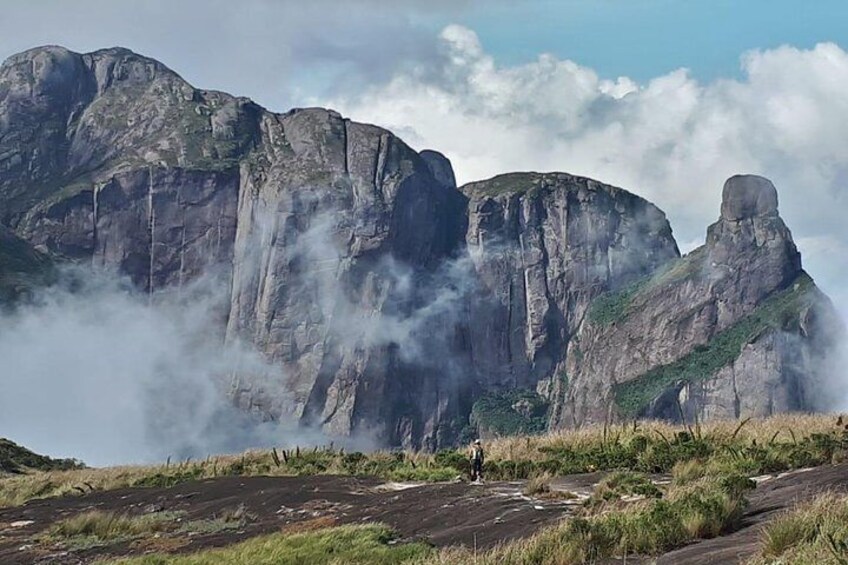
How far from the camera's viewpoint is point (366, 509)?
2688cm

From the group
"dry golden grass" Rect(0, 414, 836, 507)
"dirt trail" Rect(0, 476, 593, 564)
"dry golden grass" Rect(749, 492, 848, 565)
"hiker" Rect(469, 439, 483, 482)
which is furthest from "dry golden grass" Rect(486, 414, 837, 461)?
"dry golden grass" Rect(749, 492, 848, 565)

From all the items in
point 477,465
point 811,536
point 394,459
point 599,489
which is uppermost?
point 394,459

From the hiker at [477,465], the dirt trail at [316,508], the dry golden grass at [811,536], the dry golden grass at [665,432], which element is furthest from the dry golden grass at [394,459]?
the dry golden grass at [811,536]

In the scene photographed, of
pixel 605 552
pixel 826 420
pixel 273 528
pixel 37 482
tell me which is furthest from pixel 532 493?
pixel 37 482

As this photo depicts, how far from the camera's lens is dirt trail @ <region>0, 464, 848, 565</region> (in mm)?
18609

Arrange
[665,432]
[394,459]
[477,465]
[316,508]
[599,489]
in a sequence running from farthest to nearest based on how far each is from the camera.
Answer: [394,459]
[665,432]
[477,465]
[316,508]
[599,489]

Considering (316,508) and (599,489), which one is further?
(316,508)

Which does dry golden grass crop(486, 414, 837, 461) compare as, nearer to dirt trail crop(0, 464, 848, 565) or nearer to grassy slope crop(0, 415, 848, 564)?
grassy slope crop(0, 415, 848, 564)

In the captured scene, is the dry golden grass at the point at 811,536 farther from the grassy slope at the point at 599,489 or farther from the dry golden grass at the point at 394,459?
the dry golden grass at the point at 394,459

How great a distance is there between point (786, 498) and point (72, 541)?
19.5 m

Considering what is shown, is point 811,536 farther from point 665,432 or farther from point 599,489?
point 665,432

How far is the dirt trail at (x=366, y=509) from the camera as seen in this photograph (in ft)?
61.1

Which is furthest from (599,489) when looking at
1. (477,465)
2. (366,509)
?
(477,465)

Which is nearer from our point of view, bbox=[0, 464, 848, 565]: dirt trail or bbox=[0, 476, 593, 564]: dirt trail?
bbox=[0, 464, 848, 565]: dirt trail
